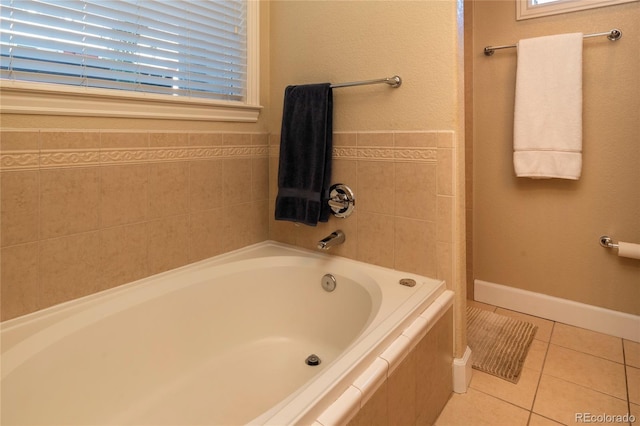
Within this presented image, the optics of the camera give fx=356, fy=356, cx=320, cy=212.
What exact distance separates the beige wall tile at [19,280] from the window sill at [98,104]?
1.46 ft

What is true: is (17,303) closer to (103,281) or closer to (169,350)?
(103,281)

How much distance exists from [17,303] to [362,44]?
1.67 m

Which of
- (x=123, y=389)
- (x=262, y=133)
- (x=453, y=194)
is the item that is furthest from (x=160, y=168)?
(x=453, y=194)

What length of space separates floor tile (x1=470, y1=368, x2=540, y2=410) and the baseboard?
650 millimetres

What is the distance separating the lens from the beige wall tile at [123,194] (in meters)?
1.35

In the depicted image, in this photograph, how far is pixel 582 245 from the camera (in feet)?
6.70

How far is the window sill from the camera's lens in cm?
113

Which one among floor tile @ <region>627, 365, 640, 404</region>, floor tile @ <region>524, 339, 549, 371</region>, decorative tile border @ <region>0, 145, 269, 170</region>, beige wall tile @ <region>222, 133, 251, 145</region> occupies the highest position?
beige wall tile @ <region>222, 133, 251, 145</region>

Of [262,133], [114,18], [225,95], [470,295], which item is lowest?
[470,295]

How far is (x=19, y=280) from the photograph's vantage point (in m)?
1.16

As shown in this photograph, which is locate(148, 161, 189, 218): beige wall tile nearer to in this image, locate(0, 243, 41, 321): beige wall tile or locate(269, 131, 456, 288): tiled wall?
locate(0, 243, 41, 321): beige wall tile

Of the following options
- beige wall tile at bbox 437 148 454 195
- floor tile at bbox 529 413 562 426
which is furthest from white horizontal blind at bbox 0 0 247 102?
floor tile at bbox 529 413 562 426

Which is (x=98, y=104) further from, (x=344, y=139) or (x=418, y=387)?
(x=418, y=387)

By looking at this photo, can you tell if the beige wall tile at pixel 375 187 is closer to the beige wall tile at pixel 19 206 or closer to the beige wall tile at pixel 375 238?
the beige wall tile at pixel 375 238
